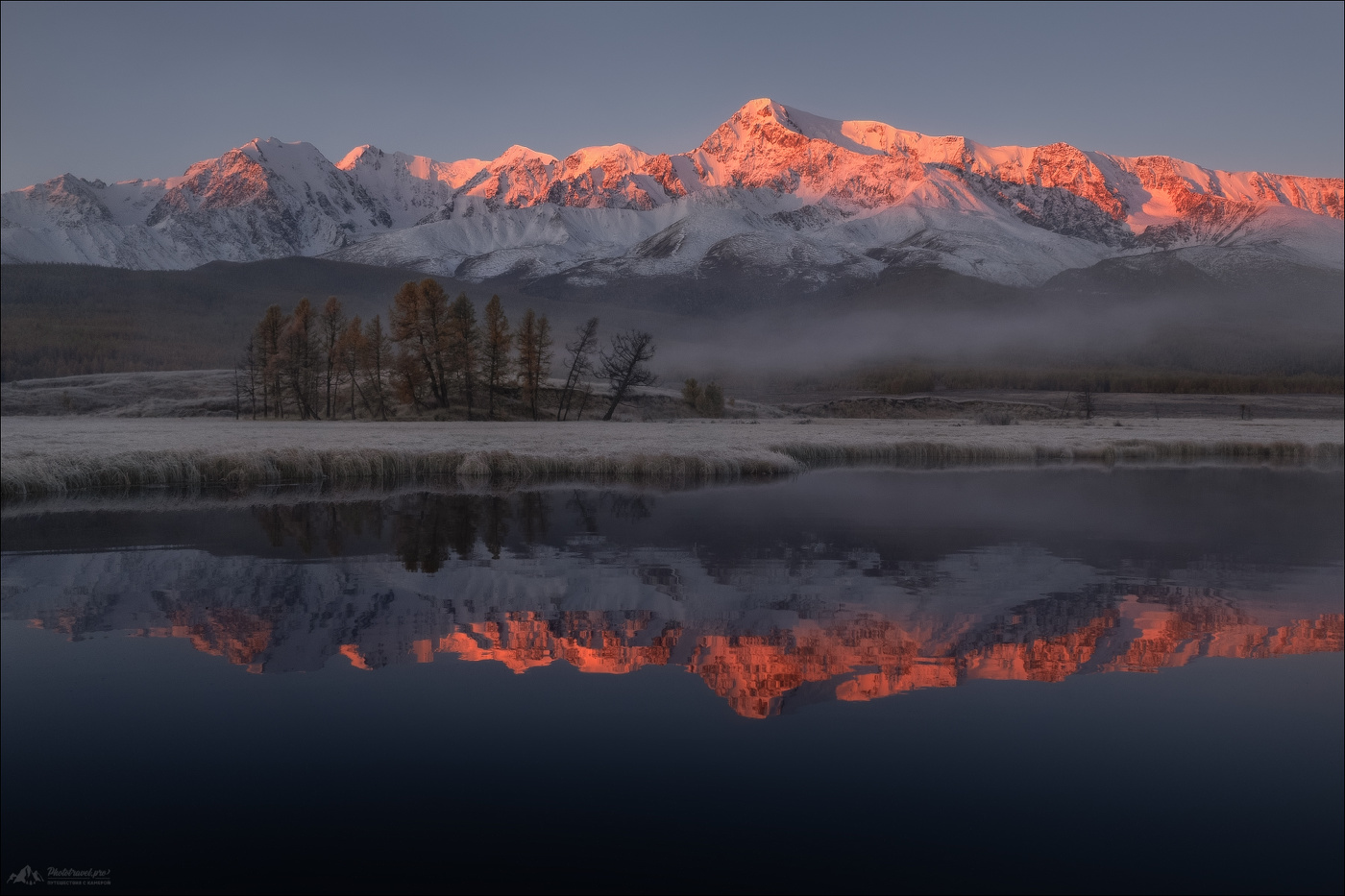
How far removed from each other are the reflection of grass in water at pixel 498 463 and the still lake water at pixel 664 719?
517 inches

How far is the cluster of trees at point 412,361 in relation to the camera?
89.2 m

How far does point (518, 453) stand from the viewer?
4547 centimetres

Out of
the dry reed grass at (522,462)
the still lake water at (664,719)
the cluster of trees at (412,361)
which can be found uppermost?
the cluster of trees at (412,361)

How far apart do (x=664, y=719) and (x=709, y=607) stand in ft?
20.5

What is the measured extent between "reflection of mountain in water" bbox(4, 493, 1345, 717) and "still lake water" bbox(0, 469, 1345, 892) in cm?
11

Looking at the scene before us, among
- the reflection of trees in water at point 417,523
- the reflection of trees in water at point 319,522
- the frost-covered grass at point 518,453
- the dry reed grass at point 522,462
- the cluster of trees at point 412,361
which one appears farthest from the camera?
the cluster of trees at point 412,361

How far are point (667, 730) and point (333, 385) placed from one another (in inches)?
3929

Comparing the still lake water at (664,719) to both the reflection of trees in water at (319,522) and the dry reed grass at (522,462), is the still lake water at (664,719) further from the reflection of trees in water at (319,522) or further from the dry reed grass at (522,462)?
the dry reed grass at (522,462)

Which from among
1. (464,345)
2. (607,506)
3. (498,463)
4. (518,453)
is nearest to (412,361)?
(464,345)

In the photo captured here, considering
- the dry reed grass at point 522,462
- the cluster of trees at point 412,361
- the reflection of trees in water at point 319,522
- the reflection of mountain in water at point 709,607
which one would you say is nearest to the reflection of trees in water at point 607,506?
the reflection of mountain in water at point 709,607

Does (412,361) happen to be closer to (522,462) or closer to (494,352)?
(494,352)

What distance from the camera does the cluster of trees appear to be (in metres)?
89.2

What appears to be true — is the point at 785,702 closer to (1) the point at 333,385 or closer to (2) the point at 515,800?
(2) the point at 515,800

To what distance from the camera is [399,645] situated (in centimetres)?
1549
